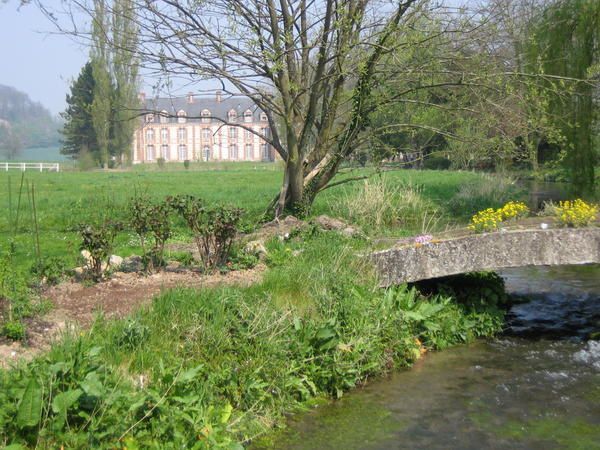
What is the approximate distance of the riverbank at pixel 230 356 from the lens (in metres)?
5.30

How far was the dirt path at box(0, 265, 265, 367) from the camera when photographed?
6801 mm

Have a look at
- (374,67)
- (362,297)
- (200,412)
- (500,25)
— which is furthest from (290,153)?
(200,412)

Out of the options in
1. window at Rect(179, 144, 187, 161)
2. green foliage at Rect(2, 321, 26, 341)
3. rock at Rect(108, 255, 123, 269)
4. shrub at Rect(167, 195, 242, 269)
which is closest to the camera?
green foliage at Rect(2, 321, 26, 341)

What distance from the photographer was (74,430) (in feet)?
17.2

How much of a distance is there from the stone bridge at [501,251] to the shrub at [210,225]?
86.8 inches

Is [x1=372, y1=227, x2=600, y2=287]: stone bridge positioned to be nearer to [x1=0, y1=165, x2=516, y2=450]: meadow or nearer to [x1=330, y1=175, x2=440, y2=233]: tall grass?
[x1=0, y1=165, x2=516, y2=450]: meadow

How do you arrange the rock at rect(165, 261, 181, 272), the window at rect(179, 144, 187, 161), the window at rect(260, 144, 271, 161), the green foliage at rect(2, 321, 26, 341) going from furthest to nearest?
the window at rect(179, 144, 187, 161) < the window at rect(260, 144, 271, 161) < the rock at rect(165, 261, 181, 272) < the green foliage at rect(2, 321, 26, 341)

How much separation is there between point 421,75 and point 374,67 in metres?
0.94

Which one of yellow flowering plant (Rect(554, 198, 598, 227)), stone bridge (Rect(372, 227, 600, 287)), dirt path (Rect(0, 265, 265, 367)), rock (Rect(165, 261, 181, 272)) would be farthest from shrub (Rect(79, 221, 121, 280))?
yellow flowering plant (Rect(554, 198, 598, 227))

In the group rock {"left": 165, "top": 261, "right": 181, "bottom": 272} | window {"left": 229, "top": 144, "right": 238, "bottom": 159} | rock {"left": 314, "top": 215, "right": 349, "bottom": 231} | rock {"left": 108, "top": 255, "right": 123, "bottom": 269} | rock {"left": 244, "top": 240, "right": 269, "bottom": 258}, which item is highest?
window {"left": 229, "top": 144, "right": 238, "bottom": 159}

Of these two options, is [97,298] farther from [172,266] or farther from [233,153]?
[233,153]

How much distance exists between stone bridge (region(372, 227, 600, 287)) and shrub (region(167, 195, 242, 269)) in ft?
7.23

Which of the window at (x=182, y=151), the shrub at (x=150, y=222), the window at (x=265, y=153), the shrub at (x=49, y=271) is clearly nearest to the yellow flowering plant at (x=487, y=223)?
the shrub at (x=150, y=222)

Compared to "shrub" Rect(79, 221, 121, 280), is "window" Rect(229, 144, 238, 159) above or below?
above
